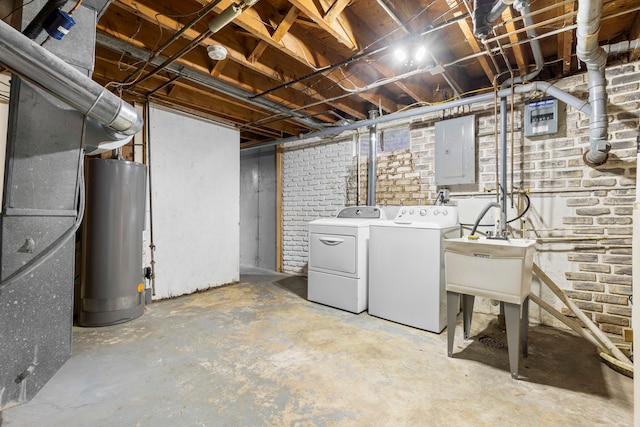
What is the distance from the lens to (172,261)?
3.64m

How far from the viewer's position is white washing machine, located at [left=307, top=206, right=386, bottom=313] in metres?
3.12

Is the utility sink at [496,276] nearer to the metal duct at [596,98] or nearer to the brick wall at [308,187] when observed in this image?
the metal duct at [596,98]

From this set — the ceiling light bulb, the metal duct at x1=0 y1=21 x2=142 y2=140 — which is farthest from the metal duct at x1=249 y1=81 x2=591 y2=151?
the metal duct at x1=0 y1=21 x2=142 y2=140

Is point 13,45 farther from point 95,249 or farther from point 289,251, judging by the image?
point 289,251

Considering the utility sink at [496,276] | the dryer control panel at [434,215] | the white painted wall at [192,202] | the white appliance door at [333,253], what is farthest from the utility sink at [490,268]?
the white painted wall at [192,202]

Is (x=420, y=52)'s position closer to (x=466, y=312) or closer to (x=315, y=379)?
(x=466, y=312)

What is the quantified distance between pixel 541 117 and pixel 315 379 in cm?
312

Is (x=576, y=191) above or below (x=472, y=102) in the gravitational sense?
below

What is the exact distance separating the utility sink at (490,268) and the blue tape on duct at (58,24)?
2490 mm

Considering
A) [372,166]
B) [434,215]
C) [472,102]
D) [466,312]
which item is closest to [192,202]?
[372,166]

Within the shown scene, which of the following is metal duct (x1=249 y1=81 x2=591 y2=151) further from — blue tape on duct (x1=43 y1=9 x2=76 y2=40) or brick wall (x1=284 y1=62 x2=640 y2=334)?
blue tape on duct (x1=43 y1=9 x2=76 y2=40)

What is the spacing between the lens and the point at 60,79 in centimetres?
111

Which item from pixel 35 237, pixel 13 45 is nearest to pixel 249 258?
pixel 35 237

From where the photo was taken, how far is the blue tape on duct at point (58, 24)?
1204 mm
